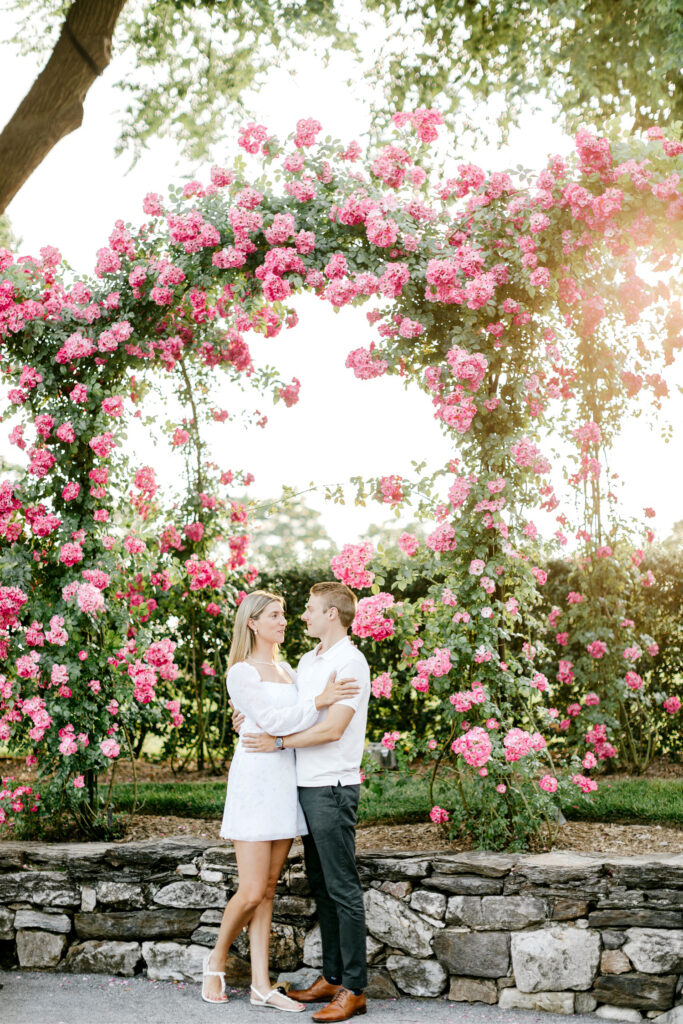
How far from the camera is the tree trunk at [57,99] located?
711cm

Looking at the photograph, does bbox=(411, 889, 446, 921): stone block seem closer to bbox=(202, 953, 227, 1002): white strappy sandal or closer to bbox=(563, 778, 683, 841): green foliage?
bbox=(202, 953, 227, 1002): white strappy sandal

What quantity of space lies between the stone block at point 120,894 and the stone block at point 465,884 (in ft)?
4.68

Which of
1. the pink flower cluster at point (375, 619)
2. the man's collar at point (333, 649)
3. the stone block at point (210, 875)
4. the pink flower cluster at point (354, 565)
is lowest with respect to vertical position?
the stone block at point (210, 875)

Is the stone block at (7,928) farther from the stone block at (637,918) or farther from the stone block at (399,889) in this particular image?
the stone block at (637,918)

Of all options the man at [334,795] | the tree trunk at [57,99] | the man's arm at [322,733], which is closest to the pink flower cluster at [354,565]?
the man at [334,795]

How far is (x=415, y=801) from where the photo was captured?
6.11 meters

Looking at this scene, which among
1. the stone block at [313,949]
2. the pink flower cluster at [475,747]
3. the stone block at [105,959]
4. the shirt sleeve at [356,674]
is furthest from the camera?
the stone block at [105,959]

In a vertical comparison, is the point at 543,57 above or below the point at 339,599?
above

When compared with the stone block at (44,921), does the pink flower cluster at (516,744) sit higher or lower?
higher

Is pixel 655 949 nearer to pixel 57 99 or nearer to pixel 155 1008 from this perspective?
pixel 155 1008

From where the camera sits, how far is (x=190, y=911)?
4457 millimetres

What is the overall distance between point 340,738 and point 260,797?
0.42 metres

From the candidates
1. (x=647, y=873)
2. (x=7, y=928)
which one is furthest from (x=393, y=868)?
(x=7, y=928)

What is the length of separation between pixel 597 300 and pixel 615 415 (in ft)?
7.50
